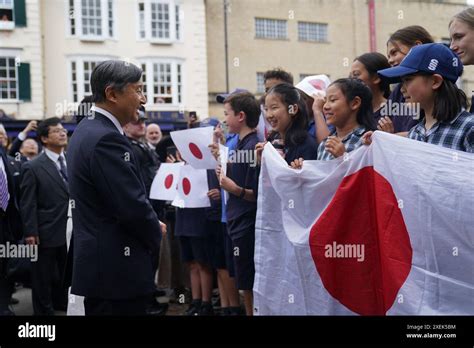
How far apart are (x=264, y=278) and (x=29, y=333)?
1.71 metres

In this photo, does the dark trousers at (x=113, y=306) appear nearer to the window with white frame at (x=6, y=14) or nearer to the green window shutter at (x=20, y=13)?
Answer: the green window shutter at (x=20, y=13)

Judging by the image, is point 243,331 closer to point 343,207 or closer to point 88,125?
point 343,207

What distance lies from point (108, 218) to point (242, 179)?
1969mm

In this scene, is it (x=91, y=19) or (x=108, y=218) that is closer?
(x=108, y=218)

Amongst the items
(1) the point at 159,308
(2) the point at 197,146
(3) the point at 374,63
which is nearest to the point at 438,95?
(3) the point at 374,63

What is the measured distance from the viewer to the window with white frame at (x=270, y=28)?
2839cm

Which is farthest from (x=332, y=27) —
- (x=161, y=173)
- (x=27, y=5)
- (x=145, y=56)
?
(x=161, y=173)

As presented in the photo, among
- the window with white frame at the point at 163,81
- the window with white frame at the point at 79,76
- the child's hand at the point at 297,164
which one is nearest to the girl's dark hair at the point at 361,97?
the child's hand at the point at 297,164

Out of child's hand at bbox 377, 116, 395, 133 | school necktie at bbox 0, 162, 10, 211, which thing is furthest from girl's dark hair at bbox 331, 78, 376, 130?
school necktie at bbox 0, 162, 10, 211

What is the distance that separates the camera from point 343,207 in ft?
12.3

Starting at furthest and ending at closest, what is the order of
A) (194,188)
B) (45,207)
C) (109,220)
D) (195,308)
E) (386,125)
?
1. (45,207)
2. (195,308)
3. (194,188)
4. (386,125)
5. (109,220)

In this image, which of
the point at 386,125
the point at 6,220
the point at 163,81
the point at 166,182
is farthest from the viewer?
the point at 163,81

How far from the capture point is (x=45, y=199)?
636 cm

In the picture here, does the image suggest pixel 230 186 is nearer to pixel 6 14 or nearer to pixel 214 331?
pixel 214 331
